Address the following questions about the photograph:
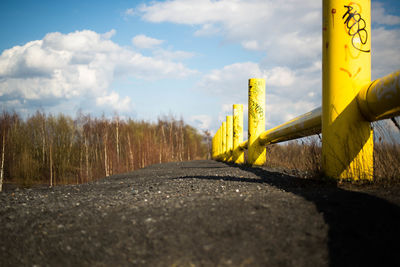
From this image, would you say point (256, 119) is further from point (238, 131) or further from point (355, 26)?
point (355, 26)

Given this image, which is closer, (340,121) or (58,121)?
(340,121)

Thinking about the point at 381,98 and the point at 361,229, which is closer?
the point at 361,229

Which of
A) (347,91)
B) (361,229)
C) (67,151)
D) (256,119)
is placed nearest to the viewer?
(361,229)

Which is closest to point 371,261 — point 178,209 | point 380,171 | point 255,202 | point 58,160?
point 255,202

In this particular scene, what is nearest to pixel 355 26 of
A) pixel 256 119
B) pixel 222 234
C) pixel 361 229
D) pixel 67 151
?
pixel 361 229

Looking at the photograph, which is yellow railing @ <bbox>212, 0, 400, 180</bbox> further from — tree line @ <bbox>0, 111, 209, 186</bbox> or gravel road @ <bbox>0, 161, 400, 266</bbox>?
tree line @ <bbox>0, 111, 209, 186</bbox>

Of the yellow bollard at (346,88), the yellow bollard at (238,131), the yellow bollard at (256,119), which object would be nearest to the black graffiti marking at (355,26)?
the yellow bollard at (346,88)

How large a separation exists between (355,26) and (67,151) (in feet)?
55.1

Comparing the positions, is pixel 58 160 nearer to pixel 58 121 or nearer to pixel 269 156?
pixel 58 121

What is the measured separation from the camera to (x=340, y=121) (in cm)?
235

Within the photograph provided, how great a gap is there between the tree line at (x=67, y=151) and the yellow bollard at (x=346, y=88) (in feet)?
35.0

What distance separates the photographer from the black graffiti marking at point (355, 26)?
7.91 ft

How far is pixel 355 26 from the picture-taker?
2.41 metres

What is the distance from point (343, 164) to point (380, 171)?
0.83 ft
